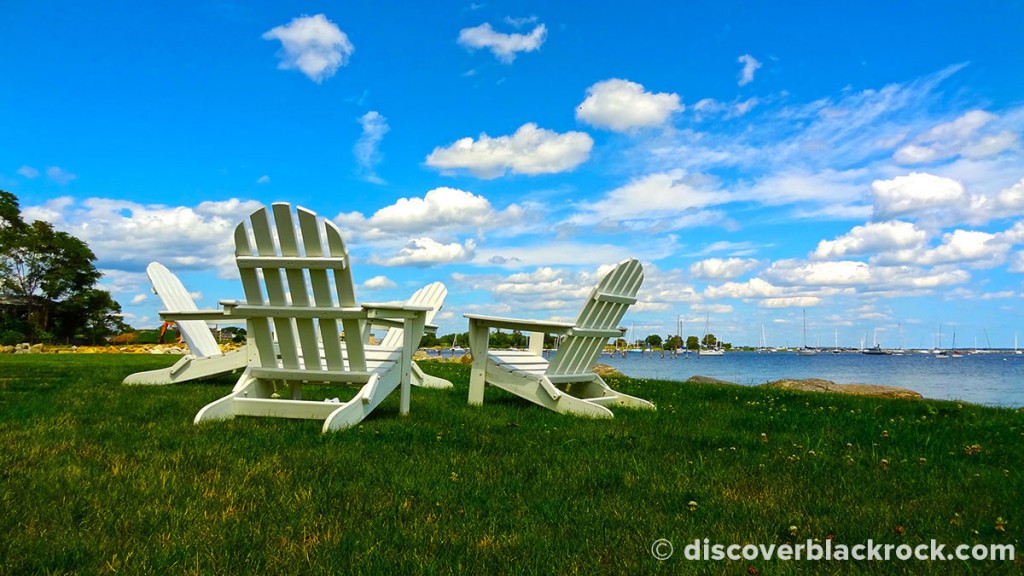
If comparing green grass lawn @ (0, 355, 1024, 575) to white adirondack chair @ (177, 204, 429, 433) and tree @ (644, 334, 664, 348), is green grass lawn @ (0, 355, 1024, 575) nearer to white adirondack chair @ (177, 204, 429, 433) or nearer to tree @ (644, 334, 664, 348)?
white adirondack chair @ (177, 204, 429, 433)

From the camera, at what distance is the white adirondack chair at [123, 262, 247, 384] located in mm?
7535

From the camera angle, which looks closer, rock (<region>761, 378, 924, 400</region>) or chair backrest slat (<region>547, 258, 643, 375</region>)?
chair backrest slat (<region>547, 258, 643, 375</region>)

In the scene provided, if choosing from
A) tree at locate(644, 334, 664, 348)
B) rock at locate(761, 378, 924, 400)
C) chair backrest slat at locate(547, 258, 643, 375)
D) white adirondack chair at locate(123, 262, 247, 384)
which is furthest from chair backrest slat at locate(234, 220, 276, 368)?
tree at locate(644, 334, 664, 348)

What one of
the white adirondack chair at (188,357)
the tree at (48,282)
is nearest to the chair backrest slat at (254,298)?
Answer: the white adirondack chair at (188,357)

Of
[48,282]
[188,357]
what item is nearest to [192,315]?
[188,357]

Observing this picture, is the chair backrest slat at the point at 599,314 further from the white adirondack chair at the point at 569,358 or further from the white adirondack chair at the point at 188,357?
the white adirondack chair at the point at 188,357

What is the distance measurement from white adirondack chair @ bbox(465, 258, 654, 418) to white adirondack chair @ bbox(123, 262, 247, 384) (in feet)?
9.96

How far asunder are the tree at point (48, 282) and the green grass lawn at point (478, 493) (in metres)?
36.4

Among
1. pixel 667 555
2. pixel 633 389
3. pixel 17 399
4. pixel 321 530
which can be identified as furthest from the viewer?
pixel 633 389

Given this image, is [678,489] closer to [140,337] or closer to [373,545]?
[373,545]

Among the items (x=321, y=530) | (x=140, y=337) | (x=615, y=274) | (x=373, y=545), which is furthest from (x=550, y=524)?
(x=140, y=337)

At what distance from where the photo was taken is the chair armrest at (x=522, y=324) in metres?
5.89

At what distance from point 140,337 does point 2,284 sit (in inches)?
281

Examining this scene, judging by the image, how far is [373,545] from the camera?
2318 millimetres
